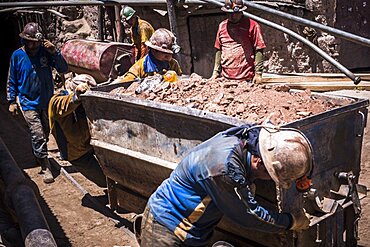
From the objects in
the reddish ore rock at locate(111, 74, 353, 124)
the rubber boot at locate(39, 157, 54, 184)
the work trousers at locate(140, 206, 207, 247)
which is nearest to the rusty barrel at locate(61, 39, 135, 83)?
the rubber boot at locate(39, 157, 54, 184)

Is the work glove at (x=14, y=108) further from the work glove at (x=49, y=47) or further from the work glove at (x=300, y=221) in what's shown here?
the work glove at (x=300, y=221)

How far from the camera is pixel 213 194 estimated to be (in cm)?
322

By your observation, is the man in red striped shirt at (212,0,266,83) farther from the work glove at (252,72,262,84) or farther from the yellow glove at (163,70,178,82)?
the yellow glove at (163,70,178,82)

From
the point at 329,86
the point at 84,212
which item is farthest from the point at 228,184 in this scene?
the point at 329,86

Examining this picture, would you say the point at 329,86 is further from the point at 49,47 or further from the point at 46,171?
the point at 46,171

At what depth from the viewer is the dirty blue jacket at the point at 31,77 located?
23.1 ft

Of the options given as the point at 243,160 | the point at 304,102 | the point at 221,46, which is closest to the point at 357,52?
the point at 221,46

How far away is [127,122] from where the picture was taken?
16.5ft

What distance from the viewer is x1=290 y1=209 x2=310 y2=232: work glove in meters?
3.34

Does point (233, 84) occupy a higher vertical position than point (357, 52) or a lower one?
higher

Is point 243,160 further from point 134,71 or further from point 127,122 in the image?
point 134,71

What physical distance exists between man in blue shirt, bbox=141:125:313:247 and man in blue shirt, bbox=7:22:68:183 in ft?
12.8

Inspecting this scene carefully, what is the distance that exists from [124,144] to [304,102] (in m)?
1.83

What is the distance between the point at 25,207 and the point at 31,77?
267 centimetres
